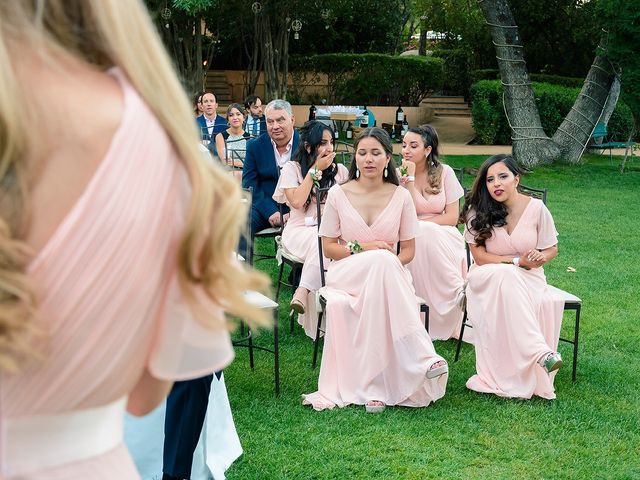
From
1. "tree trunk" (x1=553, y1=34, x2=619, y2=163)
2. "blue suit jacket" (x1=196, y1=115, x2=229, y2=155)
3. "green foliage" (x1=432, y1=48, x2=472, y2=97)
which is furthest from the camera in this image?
"green foliage" (x1=432, y1=48, x2=472, y2=97)

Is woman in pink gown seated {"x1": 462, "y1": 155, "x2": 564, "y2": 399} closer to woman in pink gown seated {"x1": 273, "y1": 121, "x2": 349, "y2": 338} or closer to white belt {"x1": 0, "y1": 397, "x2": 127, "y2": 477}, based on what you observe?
woman in pink gown seated {"x1": 273, "y1": 121, "x2": 349, "y2": 338}

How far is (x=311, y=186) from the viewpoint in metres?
7.50

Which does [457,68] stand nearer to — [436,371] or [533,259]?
[533,259]

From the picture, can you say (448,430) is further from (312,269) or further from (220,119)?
(220,119)

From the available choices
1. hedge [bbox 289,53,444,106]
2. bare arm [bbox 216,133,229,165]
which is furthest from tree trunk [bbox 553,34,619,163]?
hedge [bbox 289,53,444,106]

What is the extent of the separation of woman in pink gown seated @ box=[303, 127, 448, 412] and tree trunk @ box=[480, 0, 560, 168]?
42.1 ft

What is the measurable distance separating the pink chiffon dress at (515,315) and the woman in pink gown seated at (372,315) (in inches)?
17.4

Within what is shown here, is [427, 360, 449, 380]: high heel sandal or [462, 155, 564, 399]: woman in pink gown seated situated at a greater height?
[462, 155, 564, 399]: woman in pink gown seated

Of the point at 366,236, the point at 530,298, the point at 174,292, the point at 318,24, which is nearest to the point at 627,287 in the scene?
the point at 530,298

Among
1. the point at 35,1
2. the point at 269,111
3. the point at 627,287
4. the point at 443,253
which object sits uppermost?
the point at 35,1

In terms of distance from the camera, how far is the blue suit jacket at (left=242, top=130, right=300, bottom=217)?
8.49 metres

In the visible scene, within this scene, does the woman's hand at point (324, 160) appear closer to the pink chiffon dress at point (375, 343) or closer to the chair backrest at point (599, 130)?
the pink chiffon dress at point (375, 343)

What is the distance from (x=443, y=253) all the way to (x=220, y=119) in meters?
6.51

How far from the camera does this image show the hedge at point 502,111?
2292 cm
